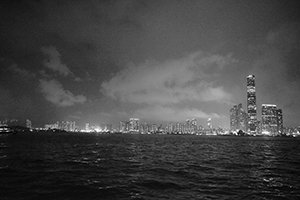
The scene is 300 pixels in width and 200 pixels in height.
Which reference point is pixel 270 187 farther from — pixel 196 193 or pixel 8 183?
pixel 8 183

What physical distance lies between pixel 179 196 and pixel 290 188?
34.1 ft

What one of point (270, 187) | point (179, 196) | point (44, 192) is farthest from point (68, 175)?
point (270, 187)

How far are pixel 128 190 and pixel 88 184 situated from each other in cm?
410

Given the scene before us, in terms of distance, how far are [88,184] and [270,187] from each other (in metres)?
15.7

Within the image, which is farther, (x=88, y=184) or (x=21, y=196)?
(x=88, y=184)

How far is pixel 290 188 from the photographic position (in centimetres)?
1703

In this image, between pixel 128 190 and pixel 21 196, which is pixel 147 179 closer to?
pixel 128 190

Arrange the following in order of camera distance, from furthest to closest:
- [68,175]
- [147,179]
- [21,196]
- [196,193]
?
[68,175], [147,179], [196,193], [21,196]

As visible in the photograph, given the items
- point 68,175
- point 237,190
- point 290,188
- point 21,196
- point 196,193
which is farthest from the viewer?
point 68,175

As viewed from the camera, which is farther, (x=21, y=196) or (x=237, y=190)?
(x=237, y=190)

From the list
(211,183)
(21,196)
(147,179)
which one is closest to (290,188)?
(211,183)

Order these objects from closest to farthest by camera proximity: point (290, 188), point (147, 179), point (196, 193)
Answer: point (196, 193) < point (290, 188) < point (147, 179)

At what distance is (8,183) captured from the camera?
1712cm

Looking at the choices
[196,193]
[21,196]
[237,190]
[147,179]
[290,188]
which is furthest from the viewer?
[147,179]
